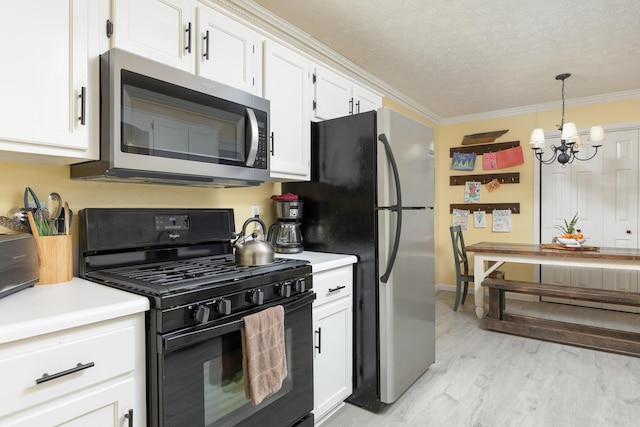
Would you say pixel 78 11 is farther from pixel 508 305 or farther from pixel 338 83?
pixel 508 305

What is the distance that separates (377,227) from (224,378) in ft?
3.79

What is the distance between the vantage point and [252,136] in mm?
1805

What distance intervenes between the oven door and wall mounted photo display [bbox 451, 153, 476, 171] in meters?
3.96

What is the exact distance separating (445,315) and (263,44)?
3.34 m

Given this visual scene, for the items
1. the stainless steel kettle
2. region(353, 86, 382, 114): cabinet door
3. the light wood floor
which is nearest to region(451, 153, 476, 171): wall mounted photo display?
the light wood floor

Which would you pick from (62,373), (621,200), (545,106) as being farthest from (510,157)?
(62,373)

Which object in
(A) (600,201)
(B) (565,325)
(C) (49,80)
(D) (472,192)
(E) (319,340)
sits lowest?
(B) (565,325)

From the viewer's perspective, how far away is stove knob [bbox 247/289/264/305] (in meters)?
1.45

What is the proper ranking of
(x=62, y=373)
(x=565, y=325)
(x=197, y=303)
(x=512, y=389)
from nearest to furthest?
(x=62, y=373), (x=197, y=303), (x=512, y=389), (x=565, y=325)

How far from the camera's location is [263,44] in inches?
80.0

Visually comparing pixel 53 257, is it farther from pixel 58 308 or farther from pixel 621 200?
pixel 621 200

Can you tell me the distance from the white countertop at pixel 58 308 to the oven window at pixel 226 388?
35 centimetres

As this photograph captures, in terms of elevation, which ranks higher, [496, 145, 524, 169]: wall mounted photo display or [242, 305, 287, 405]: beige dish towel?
[496, 145, 524, 169]: wall mounted photo display

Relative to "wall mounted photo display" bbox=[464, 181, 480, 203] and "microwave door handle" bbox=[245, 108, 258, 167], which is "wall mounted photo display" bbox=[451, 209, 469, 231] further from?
"microwave door handle" bbox=[245, 108, 258, 167]
